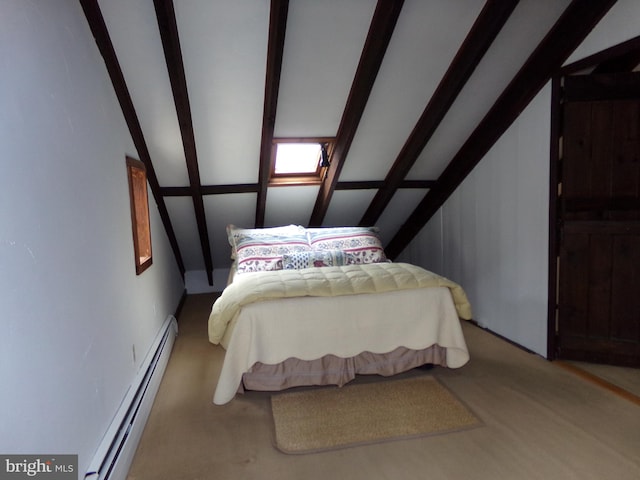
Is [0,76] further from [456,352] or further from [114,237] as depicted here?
[456,352]

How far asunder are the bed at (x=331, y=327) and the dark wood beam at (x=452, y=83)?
1078mm

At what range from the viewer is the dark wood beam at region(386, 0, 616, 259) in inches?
94.9

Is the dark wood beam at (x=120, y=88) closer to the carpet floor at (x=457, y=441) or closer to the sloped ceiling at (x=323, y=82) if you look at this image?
the sloped ceiling at (x=323, y=82)

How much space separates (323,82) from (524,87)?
1355mm

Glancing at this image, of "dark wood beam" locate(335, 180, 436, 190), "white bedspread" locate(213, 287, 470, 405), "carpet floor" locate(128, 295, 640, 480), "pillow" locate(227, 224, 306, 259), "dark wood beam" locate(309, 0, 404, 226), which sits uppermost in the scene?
"dark wood beam" locate(309, 0, 404, 226)

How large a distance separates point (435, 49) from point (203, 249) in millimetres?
2921

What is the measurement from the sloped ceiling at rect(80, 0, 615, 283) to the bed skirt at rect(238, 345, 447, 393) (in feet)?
5.04

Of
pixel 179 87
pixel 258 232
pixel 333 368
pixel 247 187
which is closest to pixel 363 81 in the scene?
pixel 179 87

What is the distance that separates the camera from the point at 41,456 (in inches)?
47.4

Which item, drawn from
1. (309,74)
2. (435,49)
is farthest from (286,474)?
(435,49)

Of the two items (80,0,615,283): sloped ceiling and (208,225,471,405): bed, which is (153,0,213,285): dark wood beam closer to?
(80,0,615,283): sloped ceiling

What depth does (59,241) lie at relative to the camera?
57.4 inches

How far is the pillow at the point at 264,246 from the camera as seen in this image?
3359mm

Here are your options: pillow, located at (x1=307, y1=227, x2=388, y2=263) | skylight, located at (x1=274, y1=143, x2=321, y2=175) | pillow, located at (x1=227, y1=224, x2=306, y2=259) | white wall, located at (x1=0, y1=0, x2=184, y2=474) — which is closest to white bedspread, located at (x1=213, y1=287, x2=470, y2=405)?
white wall, located at (x1=0, y1=0, x2=184, y2=474)
